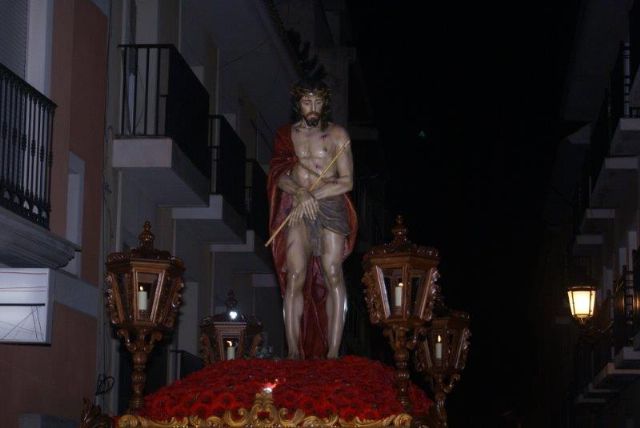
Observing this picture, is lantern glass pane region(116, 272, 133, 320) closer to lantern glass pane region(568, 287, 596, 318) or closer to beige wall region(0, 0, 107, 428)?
beige wall region(0, 0, 107, 428)

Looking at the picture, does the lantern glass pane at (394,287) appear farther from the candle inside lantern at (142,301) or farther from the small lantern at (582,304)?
the small lantern at (582,304)

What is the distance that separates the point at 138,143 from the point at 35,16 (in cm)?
268

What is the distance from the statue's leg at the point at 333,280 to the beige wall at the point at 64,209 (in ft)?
10.7

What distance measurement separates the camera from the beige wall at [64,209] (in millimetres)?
15227

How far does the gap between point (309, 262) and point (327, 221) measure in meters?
0.39

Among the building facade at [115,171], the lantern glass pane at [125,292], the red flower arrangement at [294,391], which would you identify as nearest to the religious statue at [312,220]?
the red flower arrangement at [294,391]

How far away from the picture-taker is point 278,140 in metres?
13.4

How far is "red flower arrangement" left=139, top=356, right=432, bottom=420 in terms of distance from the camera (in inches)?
452

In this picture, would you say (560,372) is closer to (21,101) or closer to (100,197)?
(100,197)

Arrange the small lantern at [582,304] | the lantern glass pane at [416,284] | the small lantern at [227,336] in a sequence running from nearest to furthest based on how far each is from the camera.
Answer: the lantern glass pane at [416,284] → the small lantern at [227,336] → the small lantern at [582,304]

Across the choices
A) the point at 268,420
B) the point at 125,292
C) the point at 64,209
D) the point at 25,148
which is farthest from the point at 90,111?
the point at 268,420

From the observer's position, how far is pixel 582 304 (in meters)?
22.9

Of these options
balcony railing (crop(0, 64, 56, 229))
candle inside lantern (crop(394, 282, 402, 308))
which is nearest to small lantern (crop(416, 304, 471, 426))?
candle inside lantern (crop(394, 282, 402, 308))

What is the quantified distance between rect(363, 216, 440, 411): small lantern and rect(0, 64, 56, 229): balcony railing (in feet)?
11.8
